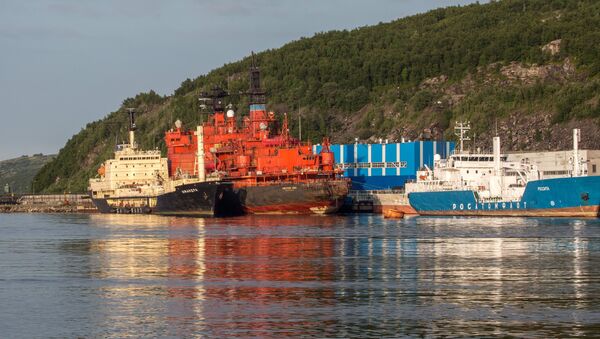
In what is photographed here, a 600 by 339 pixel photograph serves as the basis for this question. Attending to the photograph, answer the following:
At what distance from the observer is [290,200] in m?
125

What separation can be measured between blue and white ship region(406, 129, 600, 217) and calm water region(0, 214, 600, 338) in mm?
15853

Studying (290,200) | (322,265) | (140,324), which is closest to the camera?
(140,324)

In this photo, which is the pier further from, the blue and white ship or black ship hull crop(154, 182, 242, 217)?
the blue and white ship

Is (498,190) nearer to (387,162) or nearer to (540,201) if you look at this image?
(540,201)

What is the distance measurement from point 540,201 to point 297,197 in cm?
2934

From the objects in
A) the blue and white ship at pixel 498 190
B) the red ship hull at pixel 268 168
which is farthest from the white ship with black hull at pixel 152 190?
the blue and white ship at pixel 498 190

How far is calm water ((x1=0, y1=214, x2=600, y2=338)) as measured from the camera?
132 feet

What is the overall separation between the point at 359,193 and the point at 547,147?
2762 centimetres

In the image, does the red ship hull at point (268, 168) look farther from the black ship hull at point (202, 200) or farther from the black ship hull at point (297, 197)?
the black ship hull at point (202, 200)

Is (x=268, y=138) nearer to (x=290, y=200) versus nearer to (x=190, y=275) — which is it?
(x=290, y=200)

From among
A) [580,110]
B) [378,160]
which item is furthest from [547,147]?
[378,160]

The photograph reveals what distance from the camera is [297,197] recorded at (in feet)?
407

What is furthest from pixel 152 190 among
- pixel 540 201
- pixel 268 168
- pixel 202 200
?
pixel 540 201

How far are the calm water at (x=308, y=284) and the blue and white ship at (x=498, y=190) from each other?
1585 centimetres
